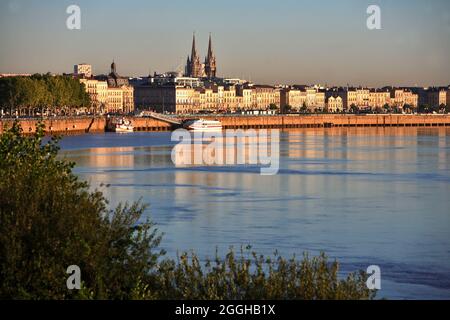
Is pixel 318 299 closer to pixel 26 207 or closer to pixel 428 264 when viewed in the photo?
pixel 26 207

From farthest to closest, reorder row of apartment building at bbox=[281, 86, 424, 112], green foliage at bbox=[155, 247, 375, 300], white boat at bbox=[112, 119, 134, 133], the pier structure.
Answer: row of apartment building at bbox=[281, 86, 424, 112] → white boat at bbox=[112, 119, 134, 133] → the pier structure → green foliage at bbox=[155, 247, 375, 300]

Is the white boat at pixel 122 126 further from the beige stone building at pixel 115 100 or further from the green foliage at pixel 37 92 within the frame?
the beige stone building at pixel 115 100

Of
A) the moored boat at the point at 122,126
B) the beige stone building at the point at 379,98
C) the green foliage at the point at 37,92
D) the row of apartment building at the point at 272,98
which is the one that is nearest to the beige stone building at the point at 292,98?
the row of apartment building at the point at 272,98

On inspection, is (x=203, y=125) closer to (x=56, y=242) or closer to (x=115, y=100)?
(x=115, y=100)

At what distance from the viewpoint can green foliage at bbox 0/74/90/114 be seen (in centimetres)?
7319

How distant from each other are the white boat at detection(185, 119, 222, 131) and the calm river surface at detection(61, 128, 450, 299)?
4037 centimetres

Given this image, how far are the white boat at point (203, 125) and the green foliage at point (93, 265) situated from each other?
71515 mm

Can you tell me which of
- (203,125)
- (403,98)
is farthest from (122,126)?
(403,98)

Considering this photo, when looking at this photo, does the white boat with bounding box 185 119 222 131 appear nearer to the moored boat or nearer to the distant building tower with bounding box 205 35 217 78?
the moored boat

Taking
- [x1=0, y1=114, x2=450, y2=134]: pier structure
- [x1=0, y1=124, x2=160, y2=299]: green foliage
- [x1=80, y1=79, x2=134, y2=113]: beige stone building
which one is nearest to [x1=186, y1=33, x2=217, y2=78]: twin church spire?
[x1=80, y1=79, x2=134, y2=113]: beige stone building

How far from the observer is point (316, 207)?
77.5 ft

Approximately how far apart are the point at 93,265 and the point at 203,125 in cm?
7396

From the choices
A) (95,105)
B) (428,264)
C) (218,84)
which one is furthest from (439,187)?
(218,84)

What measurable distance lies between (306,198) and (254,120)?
68.3m
